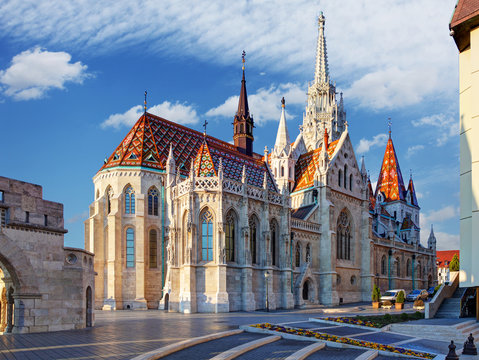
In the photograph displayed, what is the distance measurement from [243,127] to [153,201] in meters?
15.3

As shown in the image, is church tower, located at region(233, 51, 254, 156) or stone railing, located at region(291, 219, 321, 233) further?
church tower, located at region(233, 51, 254, 156)

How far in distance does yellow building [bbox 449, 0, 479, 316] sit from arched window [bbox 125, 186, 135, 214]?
28.3m

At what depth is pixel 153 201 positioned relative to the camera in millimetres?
41312

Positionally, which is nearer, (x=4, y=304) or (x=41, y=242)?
(x=41, y=242)

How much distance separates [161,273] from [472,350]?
31.2 m

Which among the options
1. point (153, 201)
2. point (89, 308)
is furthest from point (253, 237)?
point (89, 308)

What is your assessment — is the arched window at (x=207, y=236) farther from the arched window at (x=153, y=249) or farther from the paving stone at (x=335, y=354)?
the paving stone at (x=335, y=354)

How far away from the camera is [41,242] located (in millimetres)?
18344

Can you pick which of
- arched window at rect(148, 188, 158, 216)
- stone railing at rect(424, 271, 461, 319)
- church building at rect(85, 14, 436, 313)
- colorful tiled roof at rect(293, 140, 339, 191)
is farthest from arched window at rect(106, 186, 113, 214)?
stone railing at rect(424, 271, 461, 319)

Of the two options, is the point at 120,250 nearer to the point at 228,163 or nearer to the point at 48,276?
the point at 228,163

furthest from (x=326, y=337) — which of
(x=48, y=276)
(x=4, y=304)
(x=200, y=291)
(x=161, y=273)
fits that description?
(x=161, y=273)

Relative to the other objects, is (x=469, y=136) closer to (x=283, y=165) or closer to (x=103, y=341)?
(x=103, y=341)

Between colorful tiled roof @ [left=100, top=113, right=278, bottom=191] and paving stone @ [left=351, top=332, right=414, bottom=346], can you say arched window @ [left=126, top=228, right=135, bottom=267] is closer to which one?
colorful tiled roof @ [left=100, top=113, right=278, bottom=191]

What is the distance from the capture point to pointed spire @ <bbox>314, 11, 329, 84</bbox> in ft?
257
